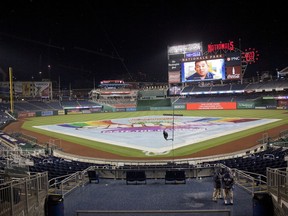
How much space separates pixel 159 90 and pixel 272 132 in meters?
70.9

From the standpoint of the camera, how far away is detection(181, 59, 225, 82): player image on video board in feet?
239

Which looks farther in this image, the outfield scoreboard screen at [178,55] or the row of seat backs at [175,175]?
the outfield scoreboard screen at [178,55]

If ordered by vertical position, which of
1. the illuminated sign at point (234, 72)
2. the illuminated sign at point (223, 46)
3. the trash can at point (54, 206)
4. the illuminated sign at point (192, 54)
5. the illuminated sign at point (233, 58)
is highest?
the illuminated sign at point (223, 46)

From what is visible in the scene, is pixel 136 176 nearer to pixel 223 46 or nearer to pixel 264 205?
pixel 264 205

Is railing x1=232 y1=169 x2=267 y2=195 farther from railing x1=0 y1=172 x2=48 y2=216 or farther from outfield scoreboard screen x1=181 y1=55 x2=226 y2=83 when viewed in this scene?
outfield scoreboard screen x1=181 y1=55 x2=226 y2=83

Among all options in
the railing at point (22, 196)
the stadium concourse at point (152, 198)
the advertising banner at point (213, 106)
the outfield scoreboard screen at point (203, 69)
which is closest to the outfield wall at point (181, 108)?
the advertising banner at point (213, 106)

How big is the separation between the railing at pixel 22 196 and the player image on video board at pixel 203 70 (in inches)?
2693

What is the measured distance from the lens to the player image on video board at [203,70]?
72812 mm

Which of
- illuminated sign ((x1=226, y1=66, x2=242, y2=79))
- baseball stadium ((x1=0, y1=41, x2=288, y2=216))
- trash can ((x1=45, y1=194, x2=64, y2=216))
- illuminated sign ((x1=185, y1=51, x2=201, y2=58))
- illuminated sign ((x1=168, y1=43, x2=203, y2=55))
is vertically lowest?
baseball stadium ((x1=0, y1=41, x2=288, y2=216))

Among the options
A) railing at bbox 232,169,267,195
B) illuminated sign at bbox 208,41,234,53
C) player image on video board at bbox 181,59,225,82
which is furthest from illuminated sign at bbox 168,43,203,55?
railing at bbox 232,169,267,195

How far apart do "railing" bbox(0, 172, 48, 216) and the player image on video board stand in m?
68.4

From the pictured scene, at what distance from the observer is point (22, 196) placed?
7957 mm

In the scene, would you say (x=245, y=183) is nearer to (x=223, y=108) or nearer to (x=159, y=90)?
(x=223, y=108)

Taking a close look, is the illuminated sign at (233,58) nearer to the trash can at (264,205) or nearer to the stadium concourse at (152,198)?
the stadium concourse at (152,198)
